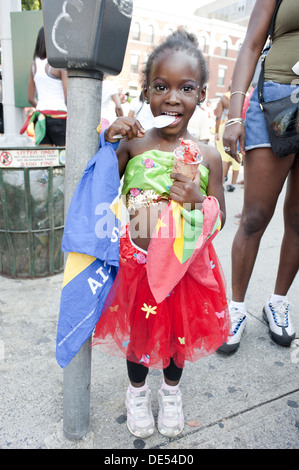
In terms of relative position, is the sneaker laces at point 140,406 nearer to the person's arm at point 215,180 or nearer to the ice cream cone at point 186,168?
the person's arm at point 215,180

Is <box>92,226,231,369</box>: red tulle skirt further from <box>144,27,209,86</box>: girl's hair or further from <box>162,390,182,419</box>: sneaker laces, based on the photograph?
<box>144,27,209,86</box>: girl's hair

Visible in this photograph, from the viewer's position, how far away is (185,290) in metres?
1.46

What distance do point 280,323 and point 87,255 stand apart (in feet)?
4.98

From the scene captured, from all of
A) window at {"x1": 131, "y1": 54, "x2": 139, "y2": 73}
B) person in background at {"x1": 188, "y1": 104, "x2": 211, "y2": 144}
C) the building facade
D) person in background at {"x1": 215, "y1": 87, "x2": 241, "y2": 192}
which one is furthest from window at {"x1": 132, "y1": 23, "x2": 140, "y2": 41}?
person in background at {"x1": 188, "y1": 104, "x2": 211, "y2": 144}

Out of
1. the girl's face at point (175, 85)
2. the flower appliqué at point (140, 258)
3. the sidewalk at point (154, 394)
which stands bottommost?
the sidewalk at point (154, 394)

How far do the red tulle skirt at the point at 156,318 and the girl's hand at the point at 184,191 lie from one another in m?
0.32

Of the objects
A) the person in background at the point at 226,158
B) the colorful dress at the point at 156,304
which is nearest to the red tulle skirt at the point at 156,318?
the colorful dress at the point at 156,304

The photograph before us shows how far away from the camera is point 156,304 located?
144 cm

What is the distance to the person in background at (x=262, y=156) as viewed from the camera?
1.80 m

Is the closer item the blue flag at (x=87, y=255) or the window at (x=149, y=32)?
the blue flag at (x=87, y=255)

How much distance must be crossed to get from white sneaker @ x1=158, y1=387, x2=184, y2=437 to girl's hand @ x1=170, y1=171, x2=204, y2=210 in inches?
35.7

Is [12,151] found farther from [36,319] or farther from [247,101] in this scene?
[247,101]
